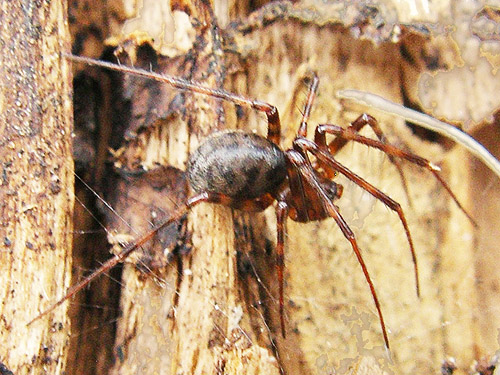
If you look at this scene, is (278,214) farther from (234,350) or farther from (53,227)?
(53,227)

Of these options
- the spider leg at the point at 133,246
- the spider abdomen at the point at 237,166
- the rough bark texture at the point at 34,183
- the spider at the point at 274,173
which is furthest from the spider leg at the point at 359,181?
the rough bark texture at the point at 34,183

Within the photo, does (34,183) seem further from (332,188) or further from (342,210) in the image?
(342,210)

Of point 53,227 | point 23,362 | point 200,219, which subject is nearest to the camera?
point 23,362

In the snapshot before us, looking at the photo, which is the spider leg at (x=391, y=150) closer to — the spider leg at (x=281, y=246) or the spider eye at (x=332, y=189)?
the spider eye at (x=332, y=189)

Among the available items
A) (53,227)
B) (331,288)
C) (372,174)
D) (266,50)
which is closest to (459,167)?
(372,174)

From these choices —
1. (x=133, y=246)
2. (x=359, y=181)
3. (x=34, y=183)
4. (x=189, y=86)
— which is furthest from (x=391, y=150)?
(x=34, y=183)

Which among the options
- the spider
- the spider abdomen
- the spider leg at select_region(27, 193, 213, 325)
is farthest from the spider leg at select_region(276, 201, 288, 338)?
the spider leg at select_region(27, 193, 213, 325)
